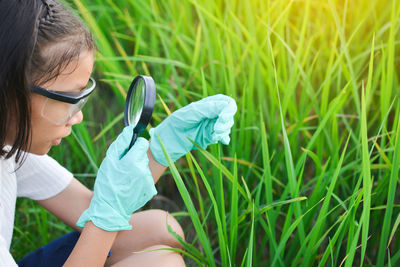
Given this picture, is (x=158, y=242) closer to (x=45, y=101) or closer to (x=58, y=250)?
(x=58, y=250)

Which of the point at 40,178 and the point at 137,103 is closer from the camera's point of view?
the point at 137,103

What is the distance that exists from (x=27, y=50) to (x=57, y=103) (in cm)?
14

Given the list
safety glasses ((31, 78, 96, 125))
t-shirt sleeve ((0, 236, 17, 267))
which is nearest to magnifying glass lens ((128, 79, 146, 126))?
safety glasses ((31, 78, 96, 125))

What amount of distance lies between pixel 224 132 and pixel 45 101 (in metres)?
0.42

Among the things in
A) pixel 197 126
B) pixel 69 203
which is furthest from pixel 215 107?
pixel 69 203

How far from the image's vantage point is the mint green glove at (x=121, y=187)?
3.49ft

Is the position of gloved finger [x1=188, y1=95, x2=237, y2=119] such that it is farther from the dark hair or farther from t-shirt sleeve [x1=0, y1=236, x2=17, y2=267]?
t-shirt sleeve [x1=0, y1=236, x2=17, y2=267]

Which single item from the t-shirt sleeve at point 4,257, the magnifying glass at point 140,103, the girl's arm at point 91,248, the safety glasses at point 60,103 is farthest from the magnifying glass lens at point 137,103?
the t-shirt sleeve at point 4,257

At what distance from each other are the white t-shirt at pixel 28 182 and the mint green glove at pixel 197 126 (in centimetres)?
33

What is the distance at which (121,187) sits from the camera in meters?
1.08

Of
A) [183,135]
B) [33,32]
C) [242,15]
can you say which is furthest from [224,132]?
[242,15]

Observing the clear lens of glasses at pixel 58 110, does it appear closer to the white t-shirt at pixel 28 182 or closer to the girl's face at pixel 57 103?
the girl's face at pixel 57 103

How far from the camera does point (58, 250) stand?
A: 1215 millimetres

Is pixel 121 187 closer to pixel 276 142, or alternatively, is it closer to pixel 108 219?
pixel 108 219
